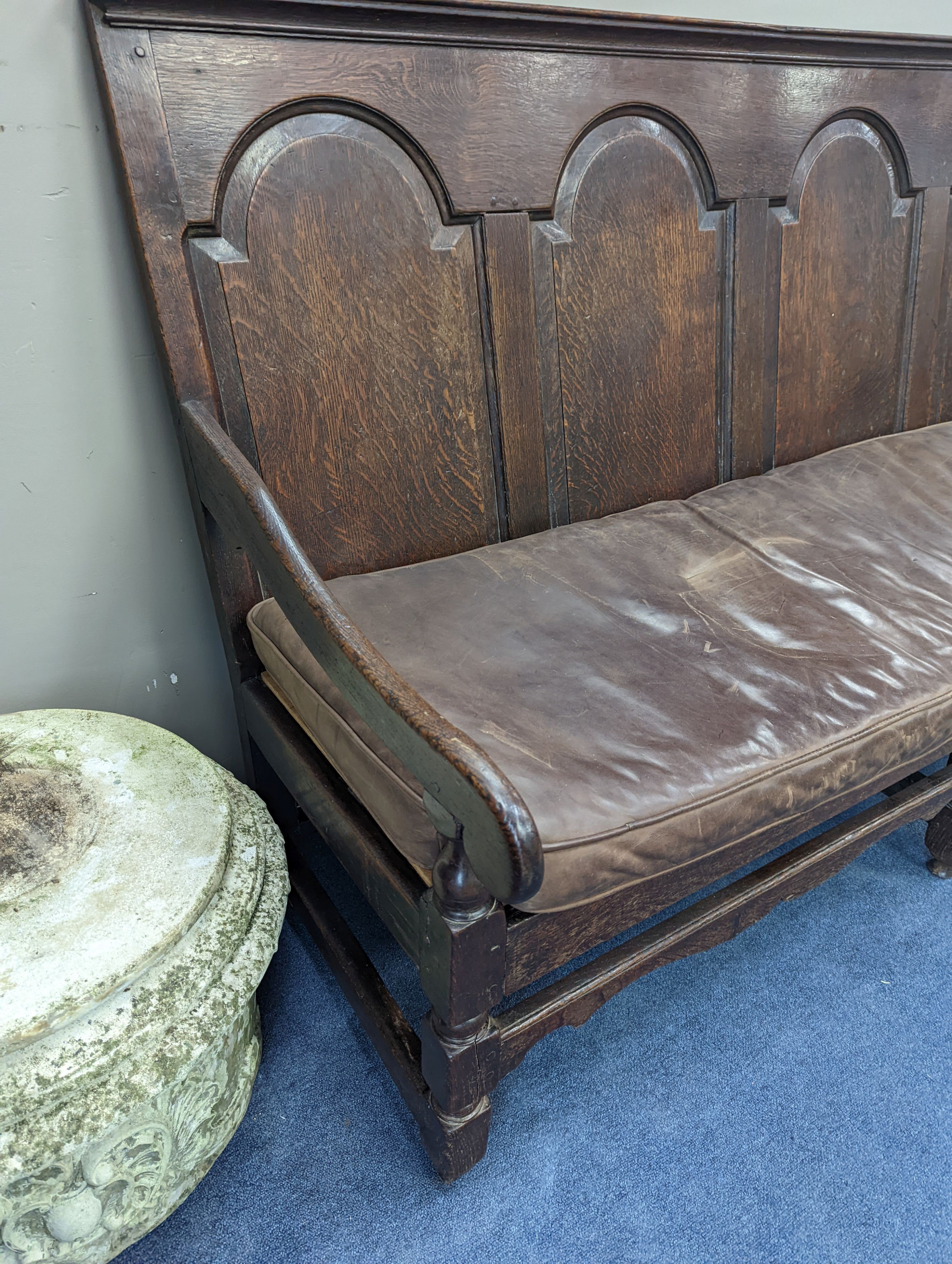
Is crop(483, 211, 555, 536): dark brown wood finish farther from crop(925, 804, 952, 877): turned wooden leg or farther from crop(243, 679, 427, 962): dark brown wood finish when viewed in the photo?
crop(925, 804, 952, 877): turned wooden leg

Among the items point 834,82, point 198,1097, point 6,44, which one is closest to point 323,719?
point 198,1097

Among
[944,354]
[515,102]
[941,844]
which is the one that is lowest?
[941,844]

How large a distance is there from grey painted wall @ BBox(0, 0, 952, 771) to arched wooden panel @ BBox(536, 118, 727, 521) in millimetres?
306

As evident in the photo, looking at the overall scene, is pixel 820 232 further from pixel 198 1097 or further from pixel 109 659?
pixel 198 1097

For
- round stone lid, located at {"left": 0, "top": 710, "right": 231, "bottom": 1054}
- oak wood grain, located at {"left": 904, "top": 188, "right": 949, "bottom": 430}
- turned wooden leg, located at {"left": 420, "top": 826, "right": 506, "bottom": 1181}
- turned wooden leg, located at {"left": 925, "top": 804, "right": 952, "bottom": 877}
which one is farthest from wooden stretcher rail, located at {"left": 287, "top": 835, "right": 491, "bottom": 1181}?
oak wood grain, located at {"left": 904, "top": 188, "right": 949, "bottom": 430}

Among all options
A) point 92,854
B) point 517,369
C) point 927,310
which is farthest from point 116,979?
point 927,310

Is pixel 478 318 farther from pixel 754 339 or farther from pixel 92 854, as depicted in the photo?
pixel 92 854

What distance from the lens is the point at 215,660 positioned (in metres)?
1.47

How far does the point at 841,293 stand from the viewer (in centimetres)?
177

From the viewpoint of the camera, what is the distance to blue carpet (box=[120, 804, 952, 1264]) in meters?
1.01

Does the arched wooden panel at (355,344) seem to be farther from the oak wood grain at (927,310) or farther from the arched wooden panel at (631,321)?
the oak wood grain at (927,310)

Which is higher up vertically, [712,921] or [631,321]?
[631,321]

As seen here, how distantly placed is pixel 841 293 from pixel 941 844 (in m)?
1.17

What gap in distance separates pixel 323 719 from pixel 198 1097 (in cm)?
47
